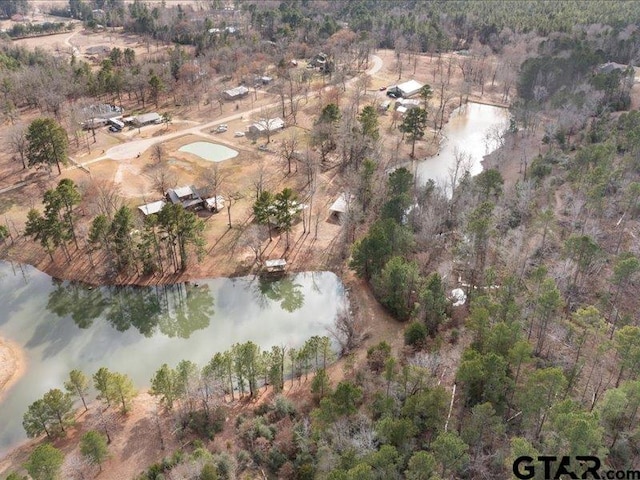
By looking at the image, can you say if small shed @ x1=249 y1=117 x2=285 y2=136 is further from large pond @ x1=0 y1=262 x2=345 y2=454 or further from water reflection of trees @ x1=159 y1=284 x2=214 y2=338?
water reflection of trees @ x1=159 y1=284 x2=214 y2=338

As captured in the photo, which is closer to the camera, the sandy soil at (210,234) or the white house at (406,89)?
the sandy soil at (210,234)

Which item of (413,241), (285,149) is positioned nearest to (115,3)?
(285,149)

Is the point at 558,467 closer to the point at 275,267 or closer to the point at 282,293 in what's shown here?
the point at 282,293

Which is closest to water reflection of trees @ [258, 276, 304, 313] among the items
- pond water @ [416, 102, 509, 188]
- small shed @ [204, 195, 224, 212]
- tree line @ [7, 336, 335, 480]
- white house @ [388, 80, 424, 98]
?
tree line @ [7, 336, 335, 480]

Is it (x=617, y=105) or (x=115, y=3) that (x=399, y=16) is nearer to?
(x=617, y=105)

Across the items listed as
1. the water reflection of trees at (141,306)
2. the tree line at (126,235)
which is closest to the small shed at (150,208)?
the tree line at (126,235)

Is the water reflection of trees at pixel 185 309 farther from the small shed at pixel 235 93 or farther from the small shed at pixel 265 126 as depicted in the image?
the small shed at pixel 235 93
